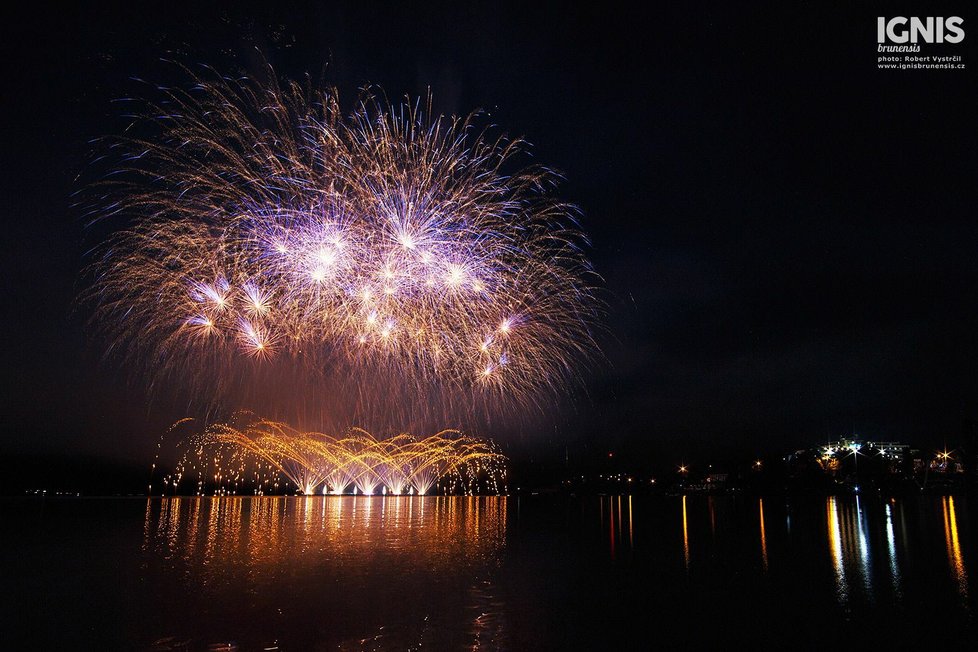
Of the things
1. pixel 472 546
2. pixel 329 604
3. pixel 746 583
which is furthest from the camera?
pixel 472 546

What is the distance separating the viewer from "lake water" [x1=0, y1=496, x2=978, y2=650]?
9.84 m

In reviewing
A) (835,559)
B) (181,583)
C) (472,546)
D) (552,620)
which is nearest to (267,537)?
(472,546)

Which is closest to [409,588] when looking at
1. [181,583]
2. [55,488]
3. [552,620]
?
[552,620]

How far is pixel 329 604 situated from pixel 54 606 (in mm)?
5339

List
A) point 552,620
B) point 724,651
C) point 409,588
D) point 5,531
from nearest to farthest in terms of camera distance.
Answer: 1. point 724,651
2. point 552,620
3. point 409,588
4. point 5,531

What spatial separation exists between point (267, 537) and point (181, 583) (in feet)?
39.8

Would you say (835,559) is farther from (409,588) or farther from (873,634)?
(409,588)

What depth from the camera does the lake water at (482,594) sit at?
32.3ft

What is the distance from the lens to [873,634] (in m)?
10.1

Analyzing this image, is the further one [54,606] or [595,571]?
[595,571]

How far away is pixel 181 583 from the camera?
14.3 metres

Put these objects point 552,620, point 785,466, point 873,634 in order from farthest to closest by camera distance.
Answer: point 785,466
point 552,620
point 873,634

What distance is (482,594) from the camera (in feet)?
42.9

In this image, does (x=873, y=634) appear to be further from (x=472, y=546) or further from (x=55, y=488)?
(x=55, y=488)
